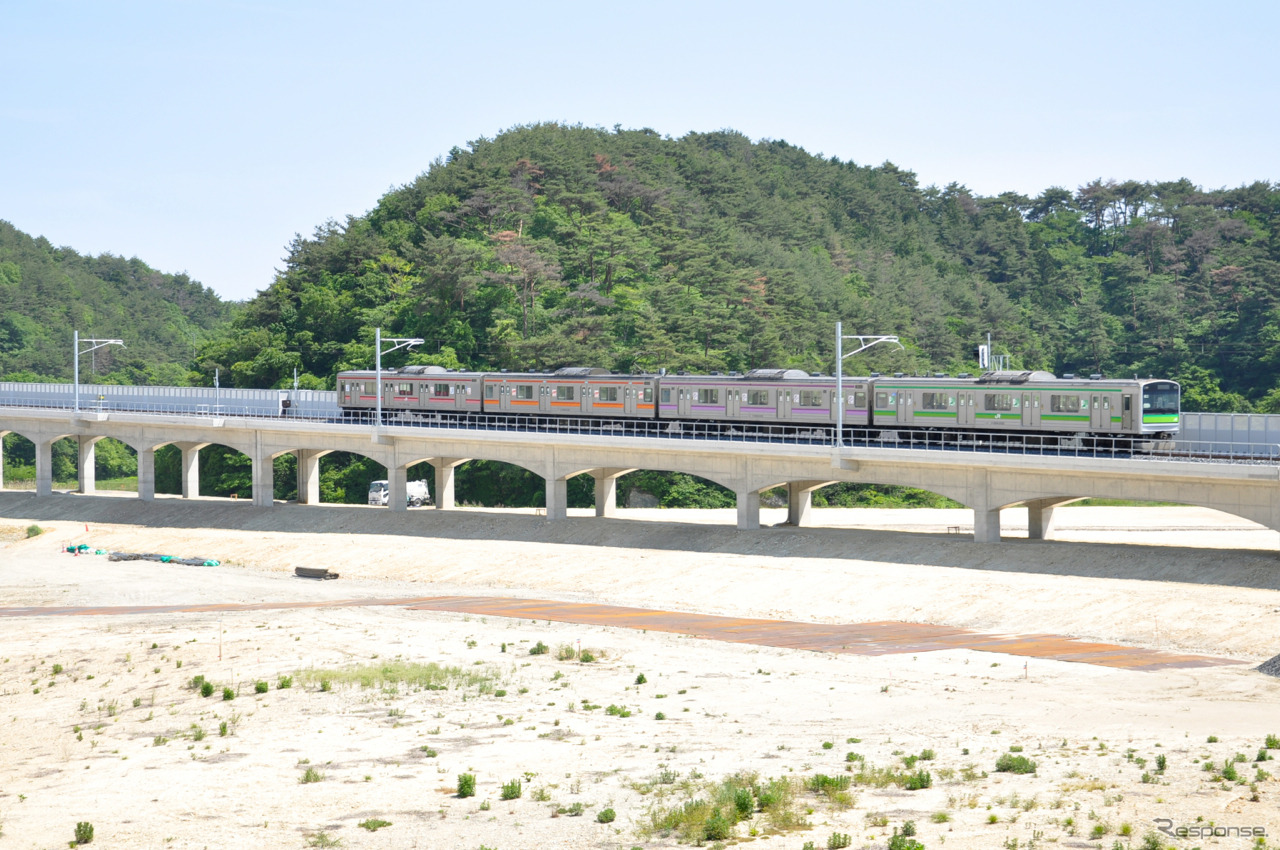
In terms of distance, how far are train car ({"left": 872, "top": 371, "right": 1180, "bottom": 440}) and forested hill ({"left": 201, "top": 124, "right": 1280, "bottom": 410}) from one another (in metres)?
41.3

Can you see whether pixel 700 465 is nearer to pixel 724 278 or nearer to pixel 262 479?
pixel 262 479

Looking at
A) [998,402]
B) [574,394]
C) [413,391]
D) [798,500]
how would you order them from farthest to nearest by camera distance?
[413,391]
[574,394]
[798,500]
[998,402]

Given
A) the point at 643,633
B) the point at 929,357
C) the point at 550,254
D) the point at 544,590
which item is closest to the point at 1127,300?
the point at 929,357

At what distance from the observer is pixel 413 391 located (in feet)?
251

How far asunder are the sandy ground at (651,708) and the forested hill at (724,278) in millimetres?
49848

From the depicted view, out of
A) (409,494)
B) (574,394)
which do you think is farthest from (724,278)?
(574,394)

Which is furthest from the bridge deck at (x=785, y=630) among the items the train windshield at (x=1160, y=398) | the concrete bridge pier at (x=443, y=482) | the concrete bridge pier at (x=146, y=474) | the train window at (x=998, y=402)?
the concrete bridge pier at (x=146, y=474)

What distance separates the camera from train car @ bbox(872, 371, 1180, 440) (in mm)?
49719

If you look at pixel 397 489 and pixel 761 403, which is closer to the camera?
pixel 761 403

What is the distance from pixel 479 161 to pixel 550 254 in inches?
1055

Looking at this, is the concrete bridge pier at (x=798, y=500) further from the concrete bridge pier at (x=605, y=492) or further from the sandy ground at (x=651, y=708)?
the concrete bridge pier at (x=605, y=492)

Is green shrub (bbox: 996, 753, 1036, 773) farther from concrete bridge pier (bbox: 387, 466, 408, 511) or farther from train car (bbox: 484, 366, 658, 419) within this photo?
concrete bridge pier (bbox: 387, 466, 408, 511)

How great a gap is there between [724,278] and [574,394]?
46806 mm

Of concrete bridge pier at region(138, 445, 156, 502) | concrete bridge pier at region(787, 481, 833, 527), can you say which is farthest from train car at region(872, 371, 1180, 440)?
concrete bridge pier at region(138, 445, 156, 502)
